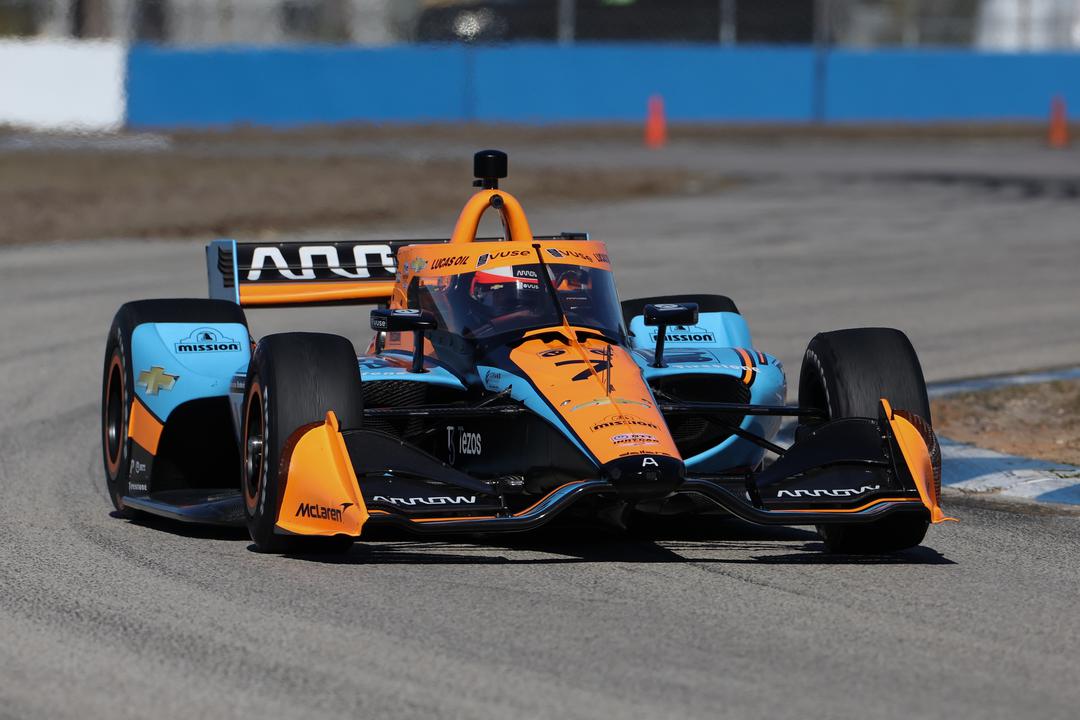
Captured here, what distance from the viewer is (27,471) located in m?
9.05

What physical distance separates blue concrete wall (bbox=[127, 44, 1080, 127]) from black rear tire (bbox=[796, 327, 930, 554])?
104 feet

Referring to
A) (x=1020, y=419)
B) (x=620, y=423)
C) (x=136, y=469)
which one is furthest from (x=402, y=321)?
(x=1020, y=419)

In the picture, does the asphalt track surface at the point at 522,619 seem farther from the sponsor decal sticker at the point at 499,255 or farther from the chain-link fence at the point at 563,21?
the chain-link fence at the point at 563,21

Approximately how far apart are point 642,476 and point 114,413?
3216mm

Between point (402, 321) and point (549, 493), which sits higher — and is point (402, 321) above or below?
above

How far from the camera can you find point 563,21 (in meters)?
42.7

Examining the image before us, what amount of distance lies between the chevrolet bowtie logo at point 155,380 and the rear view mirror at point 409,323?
1181mm

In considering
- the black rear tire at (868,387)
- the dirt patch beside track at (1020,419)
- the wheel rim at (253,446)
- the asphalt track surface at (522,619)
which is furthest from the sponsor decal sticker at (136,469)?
the dirt patch beside track at (1020,419)

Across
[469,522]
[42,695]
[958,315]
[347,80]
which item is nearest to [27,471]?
[469,522]

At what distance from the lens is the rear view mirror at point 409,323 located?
24.3 ft

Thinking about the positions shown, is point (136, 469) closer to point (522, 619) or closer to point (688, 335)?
point (688, 335)

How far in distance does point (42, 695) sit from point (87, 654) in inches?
17.2

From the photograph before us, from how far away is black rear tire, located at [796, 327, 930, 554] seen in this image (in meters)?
7.11

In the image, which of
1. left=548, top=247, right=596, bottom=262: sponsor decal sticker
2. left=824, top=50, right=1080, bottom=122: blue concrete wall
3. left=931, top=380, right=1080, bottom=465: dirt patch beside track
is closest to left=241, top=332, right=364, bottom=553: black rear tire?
left=548, top=247, right=596, bottom=262: sponsor decal sticker
